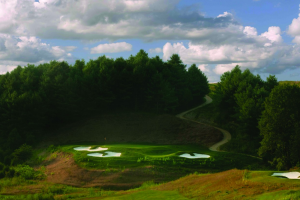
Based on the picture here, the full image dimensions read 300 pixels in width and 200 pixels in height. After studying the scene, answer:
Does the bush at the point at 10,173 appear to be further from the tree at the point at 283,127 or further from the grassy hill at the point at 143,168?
the tree at the point at 283,127

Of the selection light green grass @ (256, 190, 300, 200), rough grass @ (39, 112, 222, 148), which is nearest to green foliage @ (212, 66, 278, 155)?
rough grass @ (39, 112, 222, 148)

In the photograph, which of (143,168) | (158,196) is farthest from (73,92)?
(158,196)

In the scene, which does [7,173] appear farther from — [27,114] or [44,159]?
[27,114]

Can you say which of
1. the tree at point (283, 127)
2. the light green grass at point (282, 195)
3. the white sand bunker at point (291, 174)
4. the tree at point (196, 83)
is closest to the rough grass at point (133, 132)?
the tree at point (283, 127)

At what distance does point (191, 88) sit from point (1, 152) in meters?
51.6

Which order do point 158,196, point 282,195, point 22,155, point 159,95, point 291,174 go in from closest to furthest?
1. point 282,195
2. point 158,196
3. point 291,174
4. point 22,155
5. point 159,95

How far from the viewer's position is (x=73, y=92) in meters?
52.5

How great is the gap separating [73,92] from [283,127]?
38.7m

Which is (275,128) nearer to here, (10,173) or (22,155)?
(10,173)

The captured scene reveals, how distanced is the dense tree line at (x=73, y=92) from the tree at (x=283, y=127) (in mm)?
30110

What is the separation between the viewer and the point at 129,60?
6600 cm

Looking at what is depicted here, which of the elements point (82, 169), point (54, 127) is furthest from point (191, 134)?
point (54, 127)

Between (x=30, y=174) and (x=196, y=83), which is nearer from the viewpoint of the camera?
(x=30, y=174)

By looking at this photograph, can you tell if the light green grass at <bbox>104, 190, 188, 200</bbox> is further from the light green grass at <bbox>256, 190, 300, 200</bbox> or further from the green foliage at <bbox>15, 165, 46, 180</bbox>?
the green foliage at <bbox>15, 165, 46, 180</bbox>
